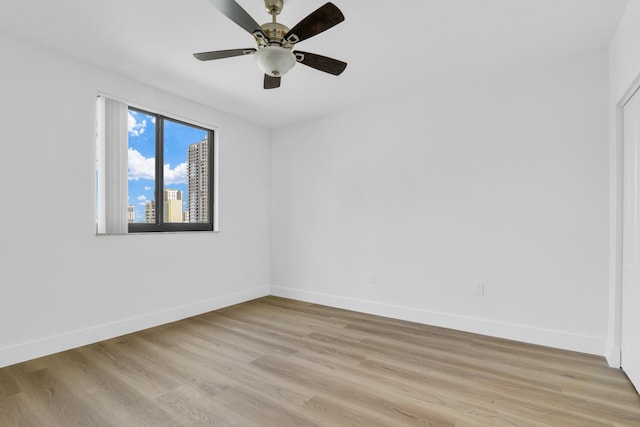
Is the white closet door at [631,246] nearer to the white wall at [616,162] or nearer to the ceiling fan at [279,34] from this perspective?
the white wall at [616,162]

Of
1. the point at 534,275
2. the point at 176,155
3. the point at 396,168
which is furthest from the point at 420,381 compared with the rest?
the point at 176,155

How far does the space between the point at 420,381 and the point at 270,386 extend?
1037mm

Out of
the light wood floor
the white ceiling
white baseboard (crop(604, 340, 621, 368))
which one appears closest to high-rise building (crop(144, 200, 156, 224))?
the light wood floor

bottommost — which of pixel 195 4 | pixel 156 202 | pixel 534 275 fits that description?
pixel 534 275

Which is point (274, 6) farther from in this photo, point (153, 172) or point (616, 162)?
point (616, 162)

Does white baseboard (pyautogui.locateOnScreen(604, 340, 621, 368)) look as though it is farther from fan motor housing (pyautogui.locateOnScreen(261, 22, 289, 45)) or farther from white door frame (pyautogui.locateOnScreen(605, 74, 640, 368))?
fan motor housing (pyautogui.locateOnScreen(261, 22, 289, 45))

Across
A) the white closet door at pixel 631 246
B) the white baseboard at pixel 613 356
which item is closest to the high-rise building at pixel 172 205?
the white closet door at pixel 631 246

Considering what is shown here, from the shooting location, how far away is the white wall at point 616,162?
7.14 feet

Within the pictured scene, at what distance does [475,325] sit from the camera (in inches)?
122

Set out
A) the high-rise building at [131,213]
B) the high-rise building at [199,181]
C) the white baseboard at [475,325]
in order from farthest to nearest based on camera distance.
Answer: the high-rise building at [199,181] → the high-rise building at [131,213] → the white baseboard at [475,325]

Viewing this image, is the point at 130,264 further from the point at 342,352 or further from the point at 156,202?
the point at 342,352

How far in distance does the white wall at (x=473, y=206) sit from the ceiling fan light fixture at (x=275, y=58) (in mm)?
1915

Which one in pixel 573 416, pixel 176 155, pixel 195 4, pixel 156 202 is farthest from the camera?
pixel 176 155

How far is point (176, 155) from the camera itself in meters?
3.77
